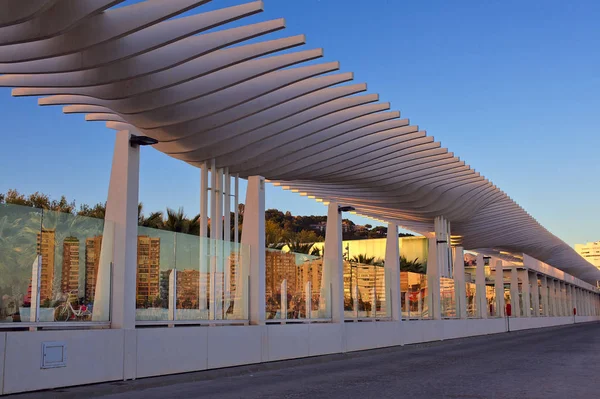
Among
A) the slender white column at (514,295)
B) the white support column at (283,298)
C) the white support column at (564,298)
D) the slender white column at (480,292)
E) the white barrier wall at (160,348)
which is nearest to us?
the white barrier wall at (160,348)

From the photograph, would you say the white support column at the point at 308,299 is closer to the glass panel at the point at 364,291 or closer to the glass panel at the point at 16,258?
the glass panel at the point at 364,291

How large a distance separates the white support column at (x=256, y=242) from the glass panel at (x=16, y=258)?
22.9ft

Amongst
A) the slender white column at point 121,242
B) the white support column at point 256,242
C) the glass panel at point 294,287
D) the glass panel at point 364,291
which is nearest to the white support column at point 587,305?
the glass panel at point 364,291

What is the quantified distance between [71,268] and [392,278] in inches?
628

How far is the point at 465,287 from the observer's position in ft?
122

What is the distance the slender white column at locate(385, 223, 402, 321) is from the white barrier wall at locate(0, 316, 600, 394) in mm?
2159

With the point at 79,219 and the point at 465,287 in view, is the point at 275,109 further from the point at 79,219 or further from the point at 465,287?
the point at 465,287

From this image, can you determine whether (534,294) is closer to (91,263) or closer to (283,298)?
(283,298)

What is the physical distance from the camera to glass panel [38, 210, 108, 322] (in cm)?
1147

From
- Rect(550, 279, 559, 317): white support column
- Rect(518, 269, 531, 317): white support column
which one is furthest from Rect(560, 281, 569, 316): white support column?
Rect(518, 269, 531, 317): white support column

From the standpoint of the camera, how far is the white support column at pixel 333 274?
836 inches

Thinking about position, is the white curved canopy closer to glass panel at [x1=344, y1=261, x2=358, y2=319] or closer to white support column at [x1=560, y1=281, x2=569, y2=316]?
glass panel at [x1=344, y1=261, x2=358, y2=319]

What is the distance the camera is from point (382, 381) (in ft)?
A: 41.7

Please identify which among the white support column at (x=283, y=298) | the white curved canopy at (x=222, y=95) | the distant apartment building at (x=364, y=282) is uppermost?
the white curved canopy at (x=222, y=95)
